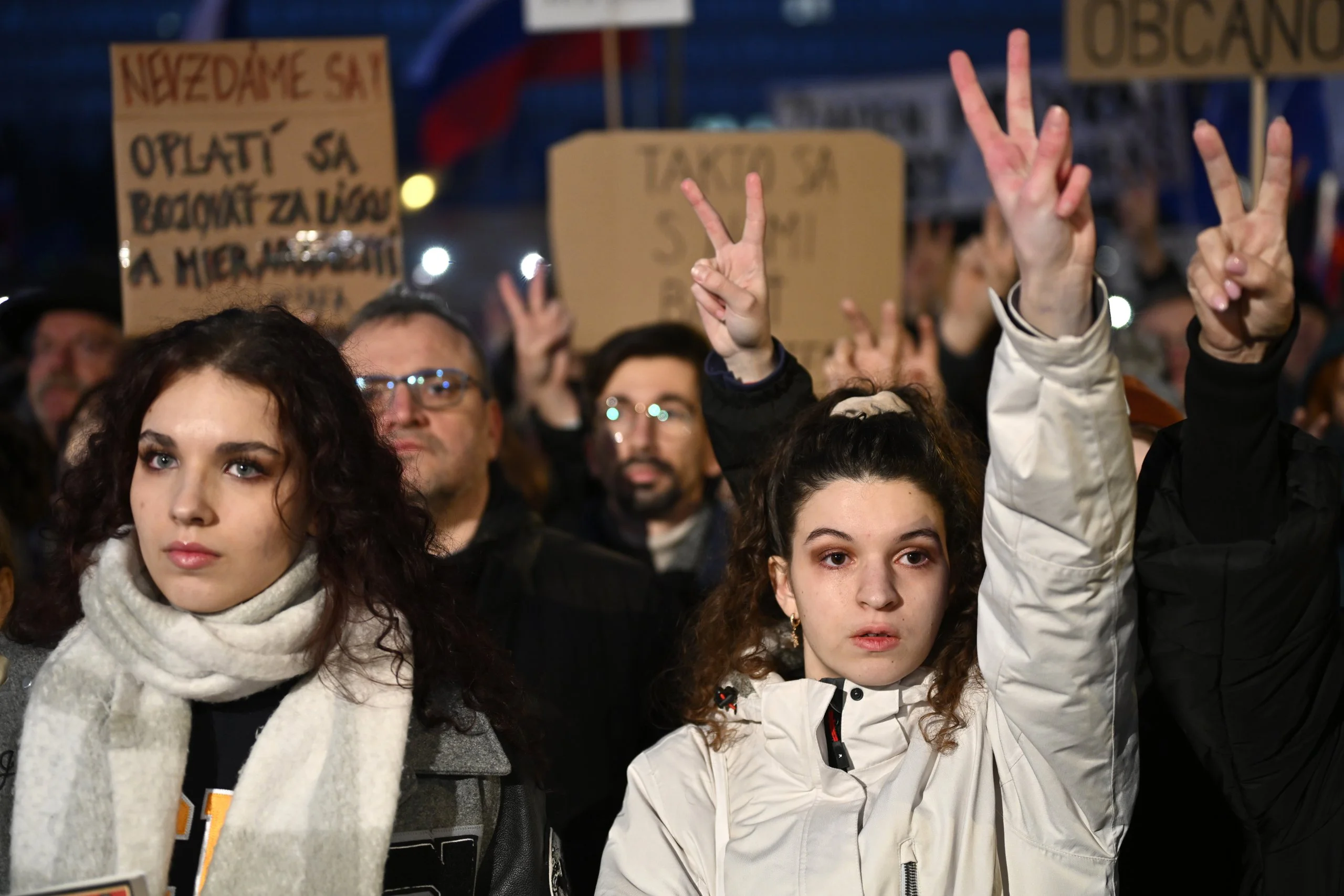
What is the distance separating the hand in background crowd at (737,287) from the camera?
2.97 meters

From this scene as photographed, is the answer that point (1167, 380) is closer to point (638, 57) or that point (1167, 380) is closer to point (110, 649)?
point (638, 57)

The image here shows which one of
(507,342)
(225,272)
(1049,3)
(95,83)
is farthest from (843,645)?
(1049,3)

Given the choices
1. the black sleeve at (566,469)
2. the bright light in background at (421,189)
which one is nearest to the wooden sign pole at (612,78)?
the black sleeve at (566,469)

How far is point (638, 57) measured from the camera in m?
9.04

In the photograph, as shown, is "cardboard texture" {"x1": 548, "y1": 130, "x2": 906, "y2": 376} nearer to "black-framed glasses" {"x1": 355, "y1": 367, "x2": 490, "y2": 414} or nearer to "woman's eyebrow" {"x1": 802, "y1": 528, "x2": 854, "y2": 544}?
"black-framed glasses" {"x1": 355, "y1": 367, "x2": 490, "y2": 414}

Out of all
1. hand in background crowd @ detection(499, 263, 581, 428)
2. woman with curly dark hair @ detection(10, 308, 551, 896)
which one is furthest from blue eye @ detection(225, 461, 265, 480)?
hand in background crowd @ detection(499, 263, 581, 428)

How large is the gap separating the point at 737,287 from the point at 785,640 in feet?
2.29

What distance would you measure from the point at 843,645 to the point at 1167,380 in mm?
4130

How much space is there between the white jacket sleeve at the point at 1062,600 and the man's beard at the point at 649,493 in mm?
2183

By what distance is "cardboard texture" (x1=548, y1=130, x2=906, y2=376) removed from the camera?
5.14 meters

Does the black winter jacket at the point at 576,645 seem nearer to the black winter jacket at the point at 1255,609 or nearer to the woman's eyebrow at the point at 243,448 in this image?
the woman's eyebrow at the point at 243,448

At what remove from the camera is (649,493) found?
14.7ft

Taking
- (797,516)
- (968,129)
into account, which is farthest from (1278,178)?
(968,129)

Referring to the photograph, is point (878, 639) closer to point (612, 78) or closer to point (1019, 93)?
point (1019, 93)
